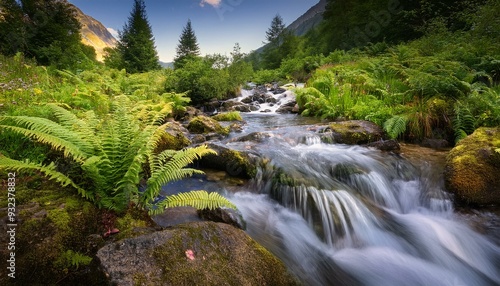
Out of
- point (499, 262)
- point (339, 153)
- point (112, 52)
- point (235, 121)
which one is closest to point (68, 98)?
point (235, 121)

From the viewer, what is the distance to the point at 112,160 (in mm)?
2889

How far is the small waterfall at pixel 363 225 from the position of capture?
314 cm

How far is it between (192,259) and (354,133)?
5941mm

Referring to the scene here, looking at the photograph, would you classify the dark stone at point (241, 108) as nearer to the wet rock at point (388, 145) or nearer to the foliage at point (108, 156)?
the wet rock at point (388, 145)

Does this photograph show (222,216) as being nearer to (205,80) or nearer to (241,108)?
(241,108)

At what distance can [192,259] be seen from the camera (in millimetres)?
1921

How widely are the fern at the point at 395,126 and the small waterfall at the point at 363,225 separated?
104cm

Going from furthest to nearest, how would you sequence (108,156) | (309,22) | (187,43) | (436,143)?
(309,22), (187,43), (436,143), (108,156)

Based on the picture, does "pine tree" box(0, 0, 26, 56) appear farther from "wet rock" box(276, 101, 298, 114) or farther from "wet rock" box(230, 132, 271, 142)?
"wet rock" box(230, 132, 271, 142)

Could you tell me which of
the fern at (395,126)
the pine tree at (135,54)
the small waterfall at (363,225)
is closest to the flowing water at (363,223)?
the small waterfall at (363,225)

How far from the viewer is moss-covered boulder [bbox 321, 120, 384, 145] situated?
21.7ft

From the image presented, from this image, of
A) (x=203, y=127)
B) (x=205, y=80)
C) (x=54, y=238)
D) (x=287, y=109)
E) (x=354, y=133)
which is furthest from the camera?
(x=205, y=80)

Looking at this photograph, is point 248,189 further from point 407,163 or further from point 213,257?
point 407,163

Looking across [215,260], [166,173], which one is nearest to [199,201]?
[166,173]
